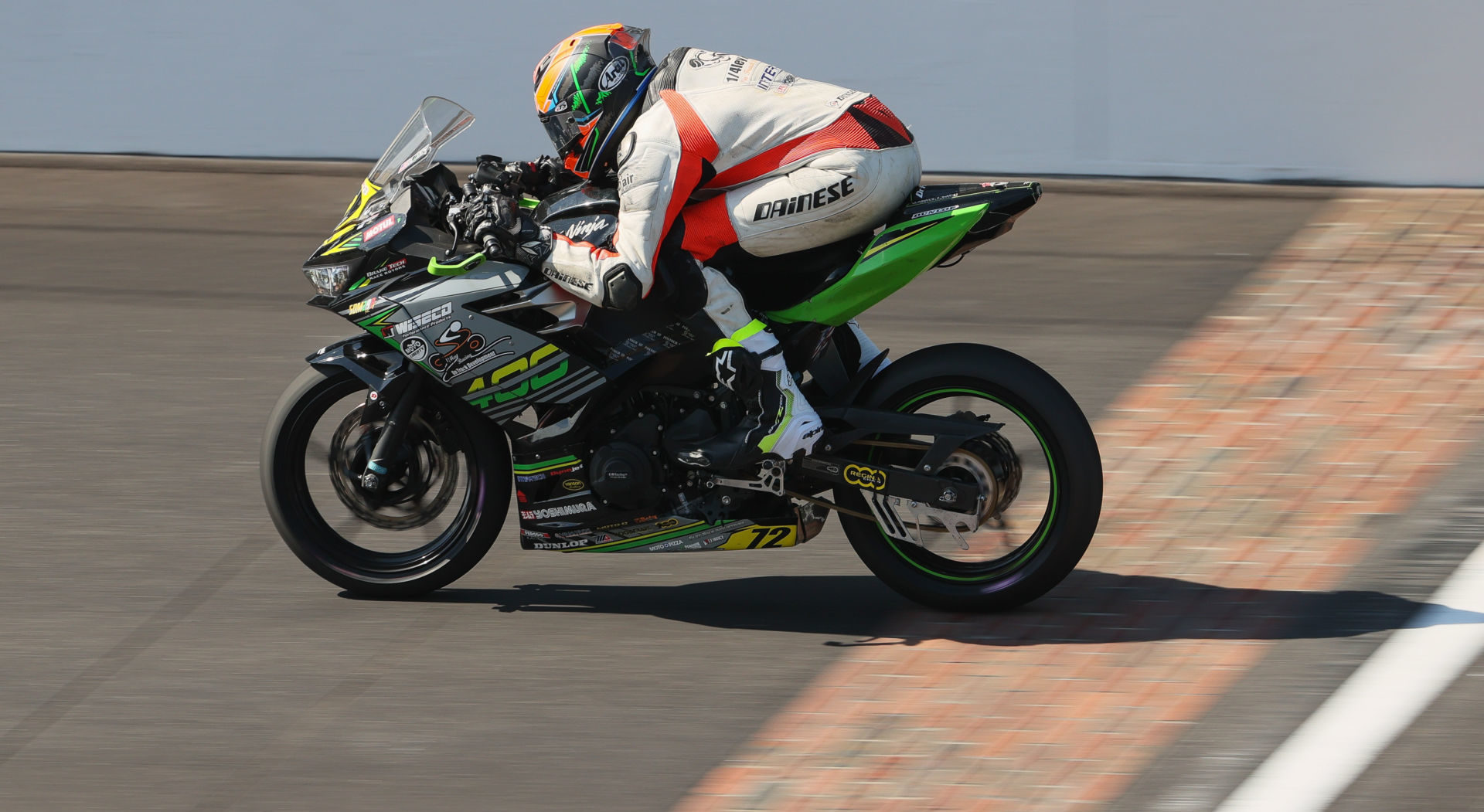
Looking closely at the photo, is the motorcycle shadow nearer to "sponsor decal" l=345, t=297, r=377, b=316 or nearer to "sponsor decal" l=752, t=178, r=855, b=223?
"sponsor decal" l=345, t=297, r=377, b=316

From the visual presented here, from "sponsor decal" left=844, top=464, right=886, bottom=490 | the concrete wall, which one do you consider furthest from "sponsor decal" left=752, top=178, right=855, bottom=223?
the concrete wall

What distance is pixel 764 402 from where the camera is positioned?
564cm

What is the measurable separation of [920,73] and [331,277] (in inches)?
259

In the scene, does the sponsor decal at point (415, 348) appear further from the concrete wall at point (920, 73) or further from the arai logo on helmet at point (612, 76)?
the concrete wall at point (920, 73)

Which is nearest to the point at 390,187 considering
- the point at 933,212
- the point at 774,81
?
the point at 774,81

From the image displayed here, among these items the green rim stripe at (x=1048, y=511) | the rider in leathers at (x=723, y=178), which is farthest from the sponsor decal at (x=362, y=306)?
the green rim stripe at (x=1048, y=511)

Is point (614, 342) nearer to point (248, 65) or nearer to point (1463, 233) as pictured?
point (1463, 233)

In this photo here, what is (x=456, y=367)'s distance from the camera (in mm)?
5875

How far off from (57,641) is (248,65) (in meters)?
7.50

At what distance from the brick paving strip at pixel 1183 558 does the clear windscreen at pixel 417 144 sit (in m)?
2.13

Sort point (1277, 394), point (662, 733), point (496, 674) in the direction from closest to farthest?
1. point (662, 733)
2. point (496, 674)
3. point (1277, 394)

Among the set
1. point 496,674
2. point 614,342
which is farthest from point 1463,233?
point 496,674

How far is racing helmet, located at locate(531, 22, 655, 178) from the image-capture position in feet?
18.8

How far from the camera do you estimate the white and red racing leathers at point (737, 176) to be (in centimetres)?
552
